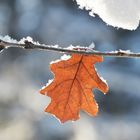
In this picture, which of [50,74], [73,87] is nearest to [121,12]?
[73,87]

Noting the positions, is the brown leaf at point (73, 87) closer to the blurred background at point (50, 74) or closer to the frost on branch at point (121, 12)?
the frost on branch at point (121, 12)

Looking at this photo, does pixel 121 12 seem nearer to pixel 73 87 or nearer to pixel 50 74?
pixel 73 87

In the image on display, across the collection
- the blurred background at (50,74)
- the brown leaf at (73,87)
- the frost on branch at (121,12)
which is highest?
the blurred background at (50,74)

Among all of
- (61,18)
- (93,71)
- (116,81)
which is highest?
(61,18)

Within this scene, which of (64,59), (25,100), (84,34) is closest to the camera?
(64,59)

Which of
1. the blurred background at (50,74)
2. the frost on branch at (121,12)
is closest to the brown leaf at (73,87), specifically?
the frost on branch at (121,12)

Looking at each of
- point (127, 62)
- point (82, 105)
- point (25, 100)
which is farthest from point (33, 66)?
point (82, 105)

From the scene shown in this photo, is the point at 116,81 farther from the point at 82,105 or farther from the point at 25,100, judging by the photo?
the point at 82,105
